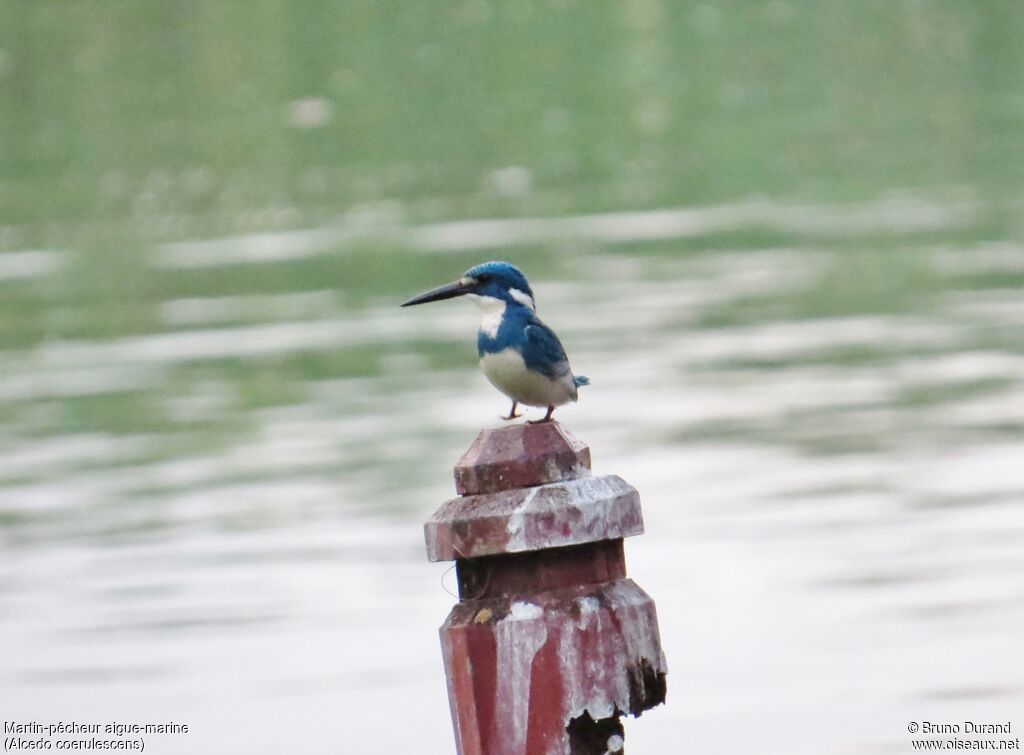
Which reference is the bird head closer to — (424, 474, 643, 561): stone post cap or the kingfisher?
the kingfisher

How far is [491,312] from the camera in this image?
15.3 feet

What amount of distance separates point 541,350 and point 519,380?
78 millimetres

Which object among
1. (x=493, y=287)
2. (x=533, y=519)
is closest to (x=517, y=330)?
(x=493, y=287)

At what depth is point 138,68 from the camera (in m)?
30.2

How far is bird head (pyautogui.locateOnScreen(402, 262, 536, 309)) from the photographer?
4645mm

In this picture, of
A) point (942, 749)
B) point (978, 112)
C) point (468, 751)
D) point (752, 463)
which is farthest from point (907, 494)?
point (978, 112)

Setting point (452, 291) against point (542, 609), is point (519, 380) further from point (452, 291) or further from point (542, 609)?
point (542, 609)

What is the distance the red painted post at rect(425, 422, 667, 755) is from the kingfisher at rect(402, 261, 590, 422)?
15.1 inches

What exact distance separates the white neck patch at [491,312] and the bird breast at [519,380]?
1.9 inches

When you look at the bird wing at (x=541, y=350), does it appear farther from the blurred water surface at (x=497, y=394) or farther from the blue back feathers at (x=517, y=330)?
the blurred water surface at (x=497, y=394)

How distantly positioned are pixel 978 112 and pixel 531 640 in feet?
62.9

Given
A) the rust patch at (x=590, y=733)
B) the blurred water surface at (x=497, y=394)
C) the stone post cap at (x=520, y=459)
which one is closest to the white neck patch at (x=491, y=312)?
the stone post cap at (x=520, y=459)

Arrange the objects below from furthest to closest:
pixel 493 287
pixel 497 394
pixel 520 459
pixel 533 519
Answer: pixel 497 394 → pixel 493 287 → pixel 520 459 → pixel 533 519

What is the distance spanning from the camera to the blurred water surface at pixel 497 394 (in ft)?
27.2
